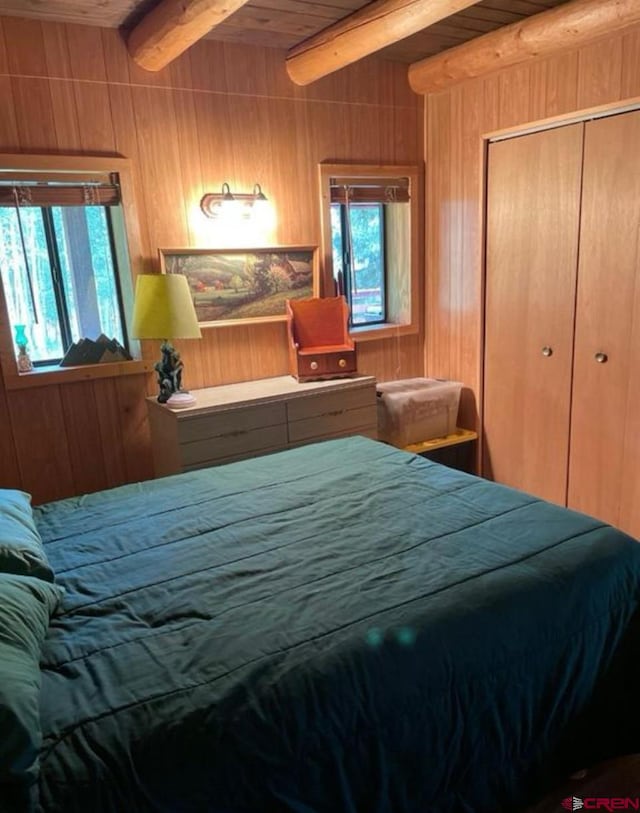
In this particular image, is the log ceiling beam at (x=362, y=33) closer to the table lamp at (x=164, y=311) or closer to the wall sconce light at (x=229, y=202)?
the wall sconce light at (x=229, y=202)

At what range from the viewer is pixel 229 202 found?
3064mm

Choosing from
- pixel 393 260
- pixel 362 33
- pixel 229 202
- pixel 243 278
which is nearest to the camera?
pixel 362 33

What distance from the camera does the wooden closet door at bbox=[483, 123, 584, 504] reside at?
2938 mm

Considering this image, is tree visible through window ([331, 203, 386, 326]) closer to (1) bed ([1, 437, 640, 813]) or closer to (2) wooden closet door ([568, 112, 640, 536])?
(2) wooden closet door ([568, 112, 640, 536])

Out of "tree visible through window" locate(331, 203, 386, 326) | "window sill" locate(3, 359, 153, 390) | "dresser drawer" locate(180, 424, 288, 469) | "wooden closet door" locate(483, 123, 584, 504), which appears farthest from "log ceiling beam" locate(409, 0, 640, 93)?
"window sill" locate(3, 359, 153, 390)

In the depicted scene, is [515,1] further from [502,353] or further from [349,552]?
[349,552]

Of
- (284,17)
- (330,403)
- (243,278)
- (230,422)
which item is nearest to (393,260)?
(243,278)

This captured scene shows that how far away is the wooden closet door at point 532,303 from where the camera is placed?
2938 mm

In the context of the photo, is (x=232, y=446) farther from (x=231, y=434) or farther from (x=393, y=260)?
(x=393, y=260)

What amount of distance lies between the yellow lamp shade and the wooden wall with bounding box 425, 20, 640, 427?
1674 millimetres

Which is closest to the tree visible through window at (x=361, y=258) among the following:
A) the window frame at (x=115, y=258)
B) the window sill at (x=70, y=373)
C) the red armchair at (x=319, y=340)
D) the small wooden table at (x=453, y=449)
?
the red armchair at (x=319, y=340)

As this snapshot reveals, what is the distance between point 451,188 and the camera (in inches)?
137

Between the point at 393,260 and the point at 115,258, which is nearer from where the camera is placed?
the point at 115,258

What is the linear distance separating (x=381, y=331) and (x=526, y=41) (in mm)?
1621
